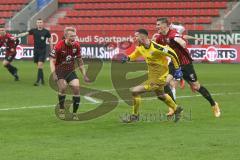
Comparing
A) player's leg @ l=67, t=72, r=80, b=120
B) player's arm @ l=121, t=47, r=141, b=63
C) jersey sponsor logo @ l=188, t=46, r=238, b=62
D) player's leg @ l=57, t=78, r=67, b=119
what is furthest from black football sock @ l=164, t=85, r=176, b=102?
jersey sponsor logo @ l=188, t=46, r=238, b=62

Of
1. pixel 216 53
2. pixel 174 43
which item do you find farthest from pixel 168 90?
pixel 216 53

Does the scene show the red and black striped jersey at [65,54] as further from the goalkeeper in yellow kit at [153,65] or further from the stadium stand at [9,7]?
the stadium stand at [9,7]

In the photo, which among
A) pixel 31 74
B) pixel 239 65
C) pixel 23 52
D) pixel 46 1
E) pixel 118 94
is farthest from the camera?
pixel 46 1

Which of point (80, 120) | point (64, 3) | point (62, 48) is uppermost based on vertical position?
point (64, 3)

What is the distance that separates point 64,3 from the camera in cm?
4512

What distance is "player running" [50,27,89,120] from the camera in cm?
1333

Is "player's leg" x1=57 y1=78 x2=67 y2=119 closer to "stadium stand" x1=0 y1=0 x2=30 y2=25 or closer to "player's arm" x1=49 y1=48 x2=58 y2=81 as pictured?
"player's arm" x1=49 y1=48 x2=58 y2=81

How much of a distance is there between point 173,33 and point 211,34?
2130 cm

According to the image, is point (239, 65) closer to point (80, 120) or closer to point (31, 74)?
point (31, 74)

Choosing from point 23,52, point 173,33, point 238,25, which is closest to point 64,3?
point 23,52

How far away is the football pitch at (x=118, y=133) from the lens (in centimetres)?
921

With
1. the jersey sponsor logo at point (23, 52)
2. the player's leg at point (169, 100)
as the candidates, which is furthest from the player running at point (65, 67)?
the jersey sponsor logo at point (23, 52)

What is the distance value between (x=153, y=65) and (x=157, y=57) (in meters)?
0.23

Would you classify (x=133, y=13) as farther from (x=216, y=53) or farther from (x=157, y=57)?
(x=157, y=57)
